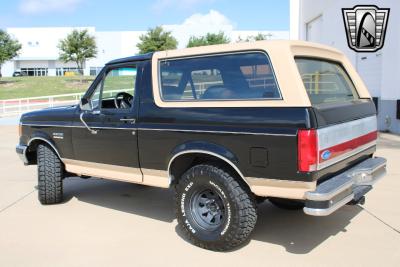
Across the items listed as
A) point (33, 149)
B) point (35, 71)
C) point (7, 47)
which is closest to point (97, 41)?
point (35, 71)

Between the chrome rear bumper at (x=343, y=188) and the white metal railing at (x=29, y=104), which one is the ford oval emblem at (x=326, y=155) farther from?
the white metal railing at (x=29, y=104)

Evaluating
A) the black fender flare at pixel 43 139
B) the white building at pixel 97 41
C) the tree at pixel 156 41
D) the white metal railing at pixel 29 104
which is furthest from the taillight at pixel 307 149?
the white building at pixel 97 41

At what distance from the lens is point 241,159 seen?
13.0ft

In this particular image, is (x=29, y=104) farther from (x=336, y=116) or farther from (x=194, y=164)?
(x=336, y=116)

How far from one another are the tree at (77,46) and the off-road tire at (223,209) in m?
49.0

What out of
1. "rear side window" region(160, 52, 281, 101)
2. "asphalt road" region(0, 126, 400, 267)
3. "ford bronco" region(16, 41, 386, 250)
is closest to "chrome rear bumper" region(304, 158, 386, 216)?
"ford bronco" region(16, 41, 386, 250)

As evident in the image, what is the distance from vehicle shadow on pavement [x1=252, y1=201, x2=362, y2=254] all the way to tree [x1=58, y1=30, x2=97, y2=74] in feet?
159

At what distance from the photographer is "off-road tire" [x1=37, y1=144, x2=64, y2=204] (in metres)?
5.88

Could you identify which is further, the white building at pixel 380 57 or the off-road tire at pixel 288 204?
the white building at pixel 380 57

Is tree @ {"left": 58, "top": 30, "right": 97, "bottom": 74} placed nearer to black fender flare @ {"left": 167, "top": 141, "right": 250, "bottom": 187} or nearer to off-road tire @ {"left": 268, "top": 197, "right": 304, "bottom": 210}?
off-road tire @ {"left": 268, "top": 197, "right": 304, "bottom": 210}

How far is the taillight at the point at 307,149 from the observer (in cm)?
358

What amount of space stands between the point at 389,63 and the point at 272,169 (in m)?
9.73

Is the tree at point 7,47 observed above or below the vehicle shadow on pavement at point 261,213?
above

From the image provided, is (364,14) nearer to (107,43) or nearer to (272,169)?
(272,169)
